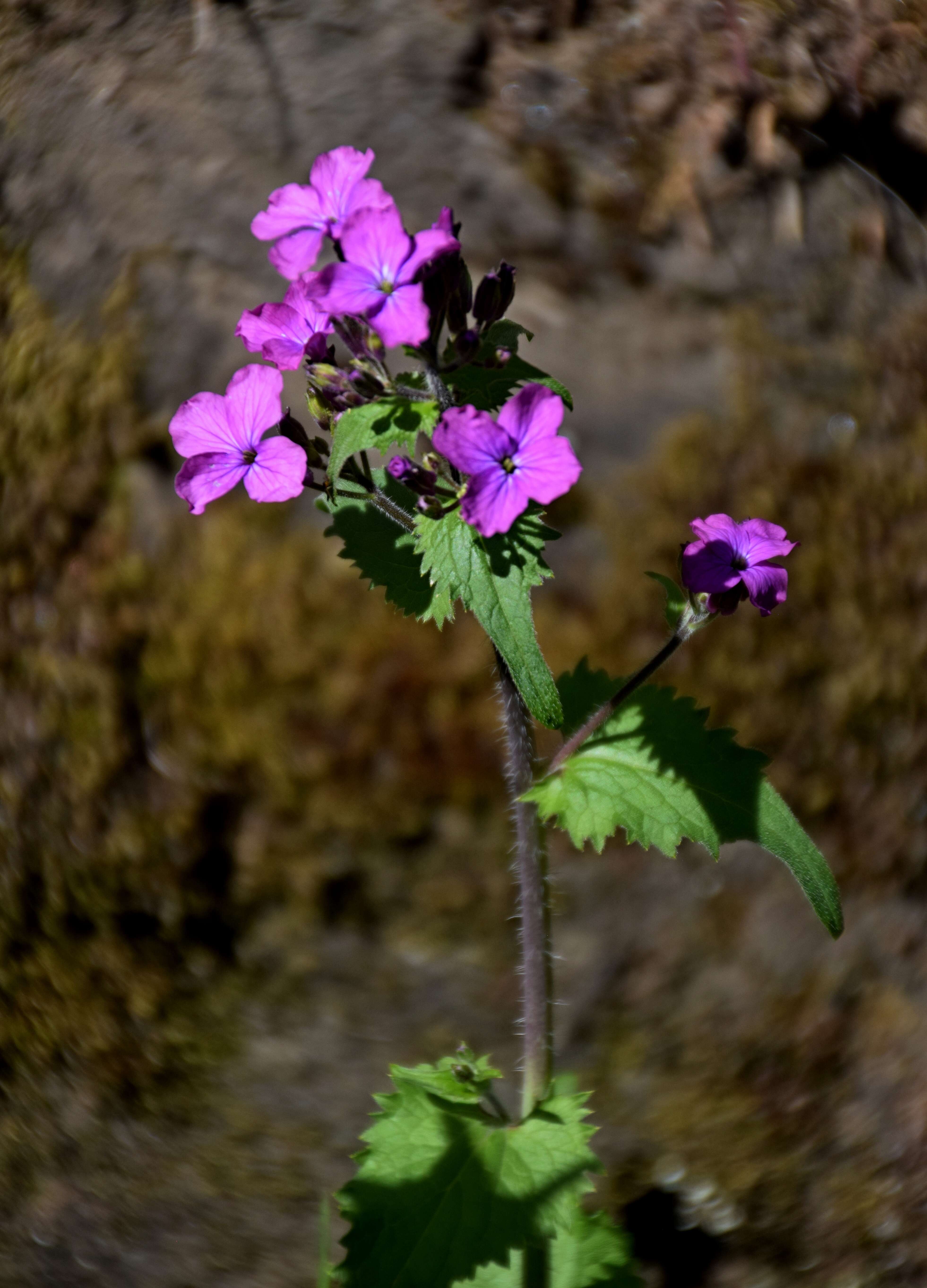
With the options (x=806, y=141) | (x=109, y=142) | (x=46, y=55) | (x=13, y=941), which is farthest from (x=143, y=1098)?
(x=806, y=141)

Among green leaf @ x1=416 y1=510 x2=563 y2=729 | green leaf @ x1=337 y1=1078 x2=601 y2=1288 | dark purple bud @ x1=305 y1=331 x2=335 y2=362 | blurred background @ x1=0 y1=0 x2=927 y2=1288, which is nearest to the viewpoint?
green leaf @ x1=416 y1=510 x2=563 y2=729

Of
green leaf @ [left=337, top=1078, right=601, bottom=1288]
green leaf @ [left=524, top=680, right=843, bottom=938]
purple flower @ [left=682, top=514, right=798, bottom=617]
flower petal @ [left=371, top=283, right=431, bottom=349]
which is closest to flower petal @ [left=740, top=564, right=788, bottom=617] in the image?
purple flower @ [left=682, top=514, right=798, bottom=617]

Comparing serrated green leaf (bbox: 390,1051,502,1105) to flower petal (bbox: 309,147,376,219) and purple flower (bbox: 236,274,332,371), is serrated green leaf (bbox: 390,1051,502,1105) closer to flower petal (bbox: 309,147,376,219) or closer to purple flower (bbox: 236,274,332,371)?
purple flower (bbox: 236,274,332,371)

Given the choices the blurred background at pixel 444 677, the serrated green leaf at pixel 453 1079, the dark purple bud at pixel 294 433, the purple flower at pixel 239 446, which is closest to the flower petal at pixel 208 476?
the purple flower at pixel 239 446

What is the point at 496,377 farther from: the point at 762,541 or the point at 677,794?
the point at 677,794

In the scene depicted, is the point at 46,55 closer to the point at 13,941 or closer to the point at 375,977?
the point at 13,941

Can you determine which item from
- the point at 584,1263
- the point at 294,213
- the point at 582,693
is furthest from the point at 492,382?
the point at 584,1263

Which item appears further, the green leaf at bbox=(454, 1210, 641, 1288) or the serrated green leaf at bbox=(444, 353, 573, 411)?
the green leaf at bbox=(454, 1210, 641, 1288)
